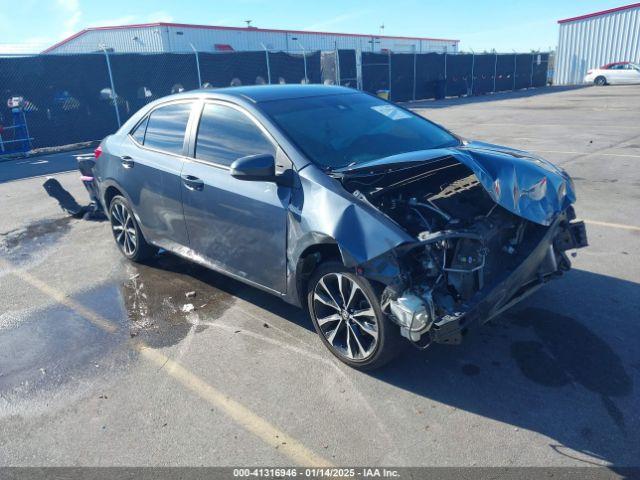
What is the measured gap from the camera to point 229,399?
11.0ft

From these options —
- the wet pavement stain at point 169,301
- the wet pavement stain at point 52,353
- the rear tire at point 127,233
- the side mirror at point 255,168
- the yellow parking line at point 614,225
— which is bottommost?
the wet pavement stain at point 52,353

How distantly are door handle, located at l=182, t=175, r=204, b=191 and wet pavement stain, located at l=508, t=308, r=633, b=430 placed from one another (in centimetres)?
273

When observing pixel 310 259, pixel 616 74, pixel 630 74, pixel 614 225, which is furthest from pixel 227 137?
pixel 616 74

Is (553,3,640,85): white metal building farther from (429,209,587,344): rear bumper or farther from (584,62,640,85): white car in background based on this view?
(429,209,587,344): rear bumper

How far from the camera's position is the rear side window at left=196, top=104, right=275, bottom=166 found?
156 inches

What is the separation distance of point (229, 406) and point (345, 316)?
3.10 feet

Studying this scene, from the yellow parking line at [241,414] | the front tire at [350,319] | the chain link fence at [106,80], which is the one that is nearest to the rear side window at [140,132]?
the yellow parking line at [241,414]

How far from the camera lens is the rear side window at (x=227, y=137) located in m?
3.97

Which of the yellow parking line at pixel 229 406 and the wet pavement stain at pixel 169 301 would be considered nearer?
the yellow parking line at pixel 229 406

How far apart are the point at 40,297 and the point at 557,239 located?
4741mm

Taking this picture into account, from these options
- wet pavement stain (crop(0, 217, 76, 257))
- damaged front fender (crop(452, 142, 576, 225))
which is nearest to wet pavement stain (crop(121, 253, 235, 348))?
wet pavement stain (crop(0, 217, 76, 257))

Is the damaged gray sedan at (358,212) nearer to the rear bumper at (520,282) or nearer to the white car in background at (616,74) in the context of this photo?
the rear bumper at (520,282)

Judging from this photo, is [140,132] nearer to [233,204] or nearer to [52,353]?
[233,204]

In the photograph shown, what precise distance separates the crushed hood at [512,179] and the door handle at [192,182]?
1353mm
